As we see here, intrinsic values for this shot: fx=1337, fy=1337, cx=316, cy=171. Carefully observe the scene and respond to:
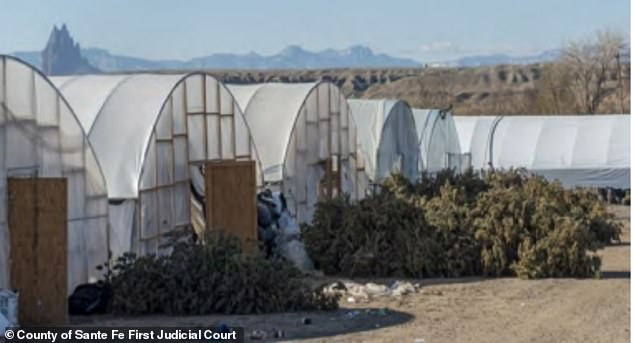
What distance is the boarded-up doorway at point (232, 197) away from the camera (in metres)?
21.2

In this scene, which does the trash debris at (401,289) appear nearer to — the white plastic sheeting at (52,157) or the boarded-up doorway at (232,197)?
the boarded-up doorway at (232,197)

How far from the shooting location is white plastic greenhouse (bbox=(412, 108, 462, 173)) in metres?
40.1

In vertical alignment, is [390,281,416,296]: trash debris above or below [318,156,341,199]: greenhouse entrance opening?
below

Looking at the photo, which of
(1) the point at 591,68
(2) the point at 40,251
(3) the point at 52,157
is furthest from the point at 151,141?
(1) the point at 591,68

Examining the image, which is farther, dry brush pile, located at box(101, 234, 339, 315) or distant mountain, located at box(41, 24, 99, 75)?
distant mountain, located at box(41, 24, 99, 75)

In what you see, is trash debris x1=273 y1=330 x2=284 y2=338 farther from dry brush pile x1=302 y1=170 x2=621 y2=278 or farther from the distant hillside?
the distant hillside

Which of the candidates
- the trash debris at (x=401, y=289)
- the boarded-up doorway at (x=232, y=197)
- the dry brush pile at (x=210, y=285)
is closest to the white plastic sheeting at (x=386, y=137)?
the boarded-up doorway at (x=232, y=197)

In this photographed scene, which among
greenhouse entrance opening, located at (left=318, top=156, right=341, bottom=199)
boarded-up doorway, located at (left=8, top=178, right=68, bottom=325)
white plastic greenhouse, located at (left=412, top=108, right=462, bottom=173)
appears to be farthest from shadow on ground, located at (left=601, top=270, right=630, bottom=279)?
white plastic greenhouse, located at (left=412, top=108, right=462, bottom=173)

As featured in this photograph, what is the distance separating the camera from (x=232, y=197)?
21.4m

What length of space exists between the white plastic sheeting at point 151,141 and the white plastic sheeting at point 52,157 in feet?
3.08

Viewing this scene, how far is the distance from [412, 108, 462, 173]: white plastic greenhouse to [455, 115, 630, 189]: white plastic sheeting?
8.14 ft

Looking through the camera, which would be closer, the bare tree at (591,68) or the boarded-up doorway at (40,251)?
the boarded-up doorway at (40,251)

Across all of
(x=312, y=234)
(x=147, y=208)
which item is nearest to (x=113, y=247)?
(x=147, y=208)

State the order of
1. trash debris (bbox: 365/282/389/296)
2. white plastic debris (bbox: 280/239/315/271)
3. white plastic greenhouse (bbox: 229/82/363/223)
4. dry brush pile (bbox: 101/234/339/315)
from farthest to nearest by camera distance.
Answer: white plastic greenhouse (bbox: 229/82/363/223) < white plastic debris (bbox: 280/239/315/271) < trash debris (bbox: 365/282/389/296) < dry brush pile (bbox: 101/234/339/315)
